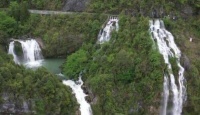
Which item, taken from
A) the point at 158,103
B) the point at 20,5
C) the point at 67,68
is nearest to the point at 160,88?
the point at 158,103

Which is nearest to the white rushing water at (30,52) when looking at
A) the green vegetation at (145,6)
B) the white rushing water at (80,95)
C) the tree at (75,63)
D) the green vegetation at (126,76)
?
the tree at (75,63)

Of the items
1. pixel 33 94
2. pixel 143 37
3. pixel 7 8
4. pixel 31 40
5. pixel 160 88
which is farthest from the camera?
pixel 7 8

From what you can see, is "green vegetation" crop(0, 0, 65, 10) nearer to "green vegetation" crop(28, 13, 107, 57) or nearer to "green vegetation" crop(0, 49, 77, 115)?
"green vegetation" crop(28, 13, 107, 57)

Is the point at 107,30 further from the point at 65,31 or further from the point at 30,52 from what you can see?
the point at 30,52

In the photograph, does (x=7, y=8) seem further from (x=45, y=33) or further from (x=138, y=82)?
(x=138, y=82)

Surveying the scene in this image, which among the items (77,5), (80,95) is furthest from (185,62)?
(77,5)

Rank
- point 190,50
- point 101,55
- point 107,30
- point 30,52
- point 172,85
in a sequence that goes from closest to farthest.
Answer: point 172,85 < point 101,55 < point 190,50 < point 30,52 < point 107,30
